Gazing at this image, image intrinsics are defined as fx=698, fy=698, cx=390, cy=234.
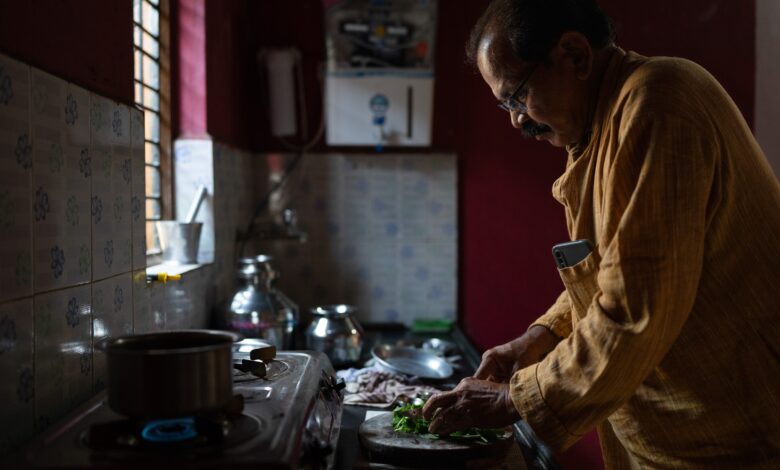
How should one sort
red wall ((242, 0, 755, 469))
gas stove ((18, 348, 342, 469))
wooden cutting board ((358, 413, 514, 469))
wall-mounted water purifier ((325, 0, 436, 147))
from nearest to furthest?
gas stove ((18, 348, 342, 469)) → wooden cutting board ((358, 413, 514, 469)) → red wall ((242, 0, 755, 469)) → wall-mounted water purifier ((325, 0, 436, 147))

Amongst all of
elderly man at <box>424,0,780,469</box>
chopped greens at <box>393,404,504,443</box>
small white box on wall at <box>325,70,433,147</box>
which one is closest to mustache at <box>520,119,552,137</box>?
elderly man at <box>424,0,780,469</box>

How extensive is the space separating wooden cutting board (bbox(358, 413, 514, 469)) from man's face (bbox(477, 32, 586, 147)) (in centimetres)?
57

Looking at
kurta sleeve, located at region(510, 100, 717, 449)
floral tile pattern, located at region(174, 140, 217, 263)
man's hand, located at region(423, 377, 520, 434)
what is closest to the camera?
kurta sleeve, located at region(510, 100, 717, 449)

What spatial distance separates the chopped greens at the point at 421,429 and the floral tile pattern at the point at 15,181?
26.8 inches

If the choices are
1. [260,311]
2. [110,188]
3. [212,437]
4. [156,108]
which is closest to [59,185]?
[110,188]

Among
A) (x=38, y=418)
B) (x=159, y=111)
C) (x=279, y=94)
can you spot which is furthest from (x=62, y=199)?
(x=279, y=94)

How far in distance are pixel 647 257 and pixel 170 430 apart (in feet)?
2.20

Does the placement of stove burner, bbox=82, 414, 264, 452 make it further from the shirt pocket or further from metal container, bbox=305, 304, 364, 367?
metal container, bbox=305, 304, 364, 367

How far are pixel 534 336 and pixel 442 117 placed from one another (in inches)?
69.2

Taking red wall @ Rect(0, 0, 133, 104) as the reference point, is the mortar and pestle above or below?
below

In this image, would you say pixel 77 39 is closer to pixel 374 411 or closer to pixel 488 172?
pixel 374 411

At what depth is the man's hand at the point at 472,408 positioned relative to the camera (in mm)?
1079

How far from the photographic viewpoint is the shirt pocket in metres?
1.15

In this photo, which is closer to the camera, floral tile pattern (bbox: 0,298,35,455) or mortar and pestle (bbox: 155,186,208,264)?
floral tile pattern (bbox: 0,298,35,455)
